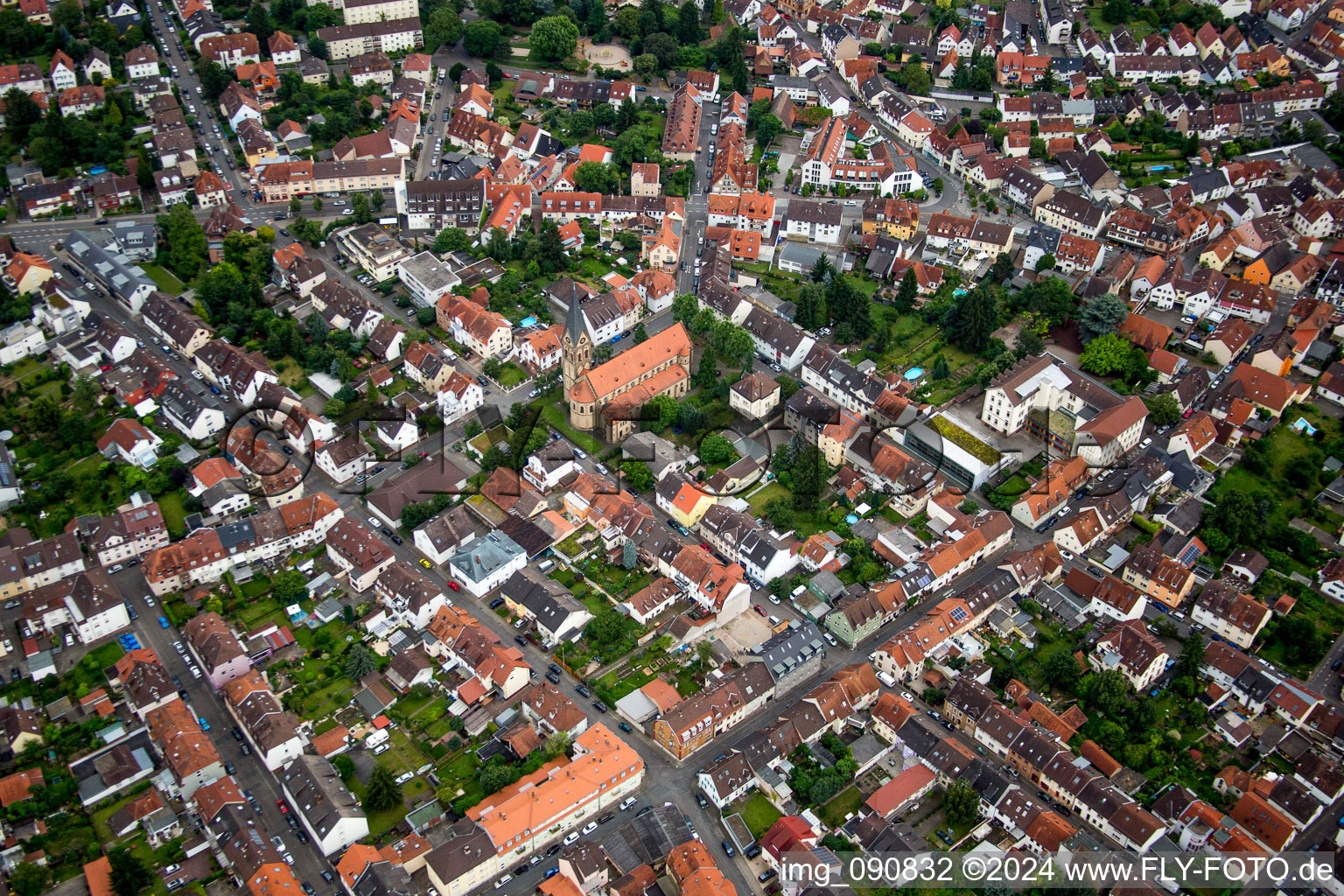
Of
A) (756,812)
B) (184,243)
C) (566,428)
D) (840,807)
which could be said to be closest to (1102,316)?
(566,428)

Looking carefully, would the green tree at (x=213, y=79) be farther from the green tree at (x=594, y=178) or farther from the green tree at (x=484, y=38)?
the green tree at (x=594, y=178)

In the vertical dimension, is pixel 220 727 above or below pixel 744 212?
below

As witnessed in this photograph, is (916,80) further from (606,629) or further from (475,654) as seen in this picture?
(475,654)

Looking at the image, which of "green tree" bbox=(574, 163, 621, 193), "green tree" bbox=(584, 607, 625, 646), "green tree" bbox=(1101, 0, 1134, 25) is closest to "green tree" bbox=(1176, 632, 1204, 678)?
"green tree" bbox=(584, 607, 625, 646)

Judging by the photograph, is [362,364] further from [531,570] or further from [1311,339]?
[1311,339]

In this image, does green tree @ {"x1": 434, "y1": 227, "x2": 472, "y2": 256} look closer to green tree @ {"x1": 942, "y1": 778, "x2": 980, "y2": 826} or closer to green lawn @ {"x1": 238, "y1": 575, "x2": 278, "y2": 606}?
green lawn @ {"x1": 238, "y1": 575, "x2": 278, "y2": 606}

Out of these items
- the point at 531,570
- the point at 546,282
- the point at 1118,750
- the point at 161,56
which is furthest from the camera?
the point at 161,56

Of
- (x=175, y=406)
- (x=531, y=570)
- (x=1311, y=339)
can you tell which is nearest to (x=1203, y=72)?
(x=1311, y=339)
